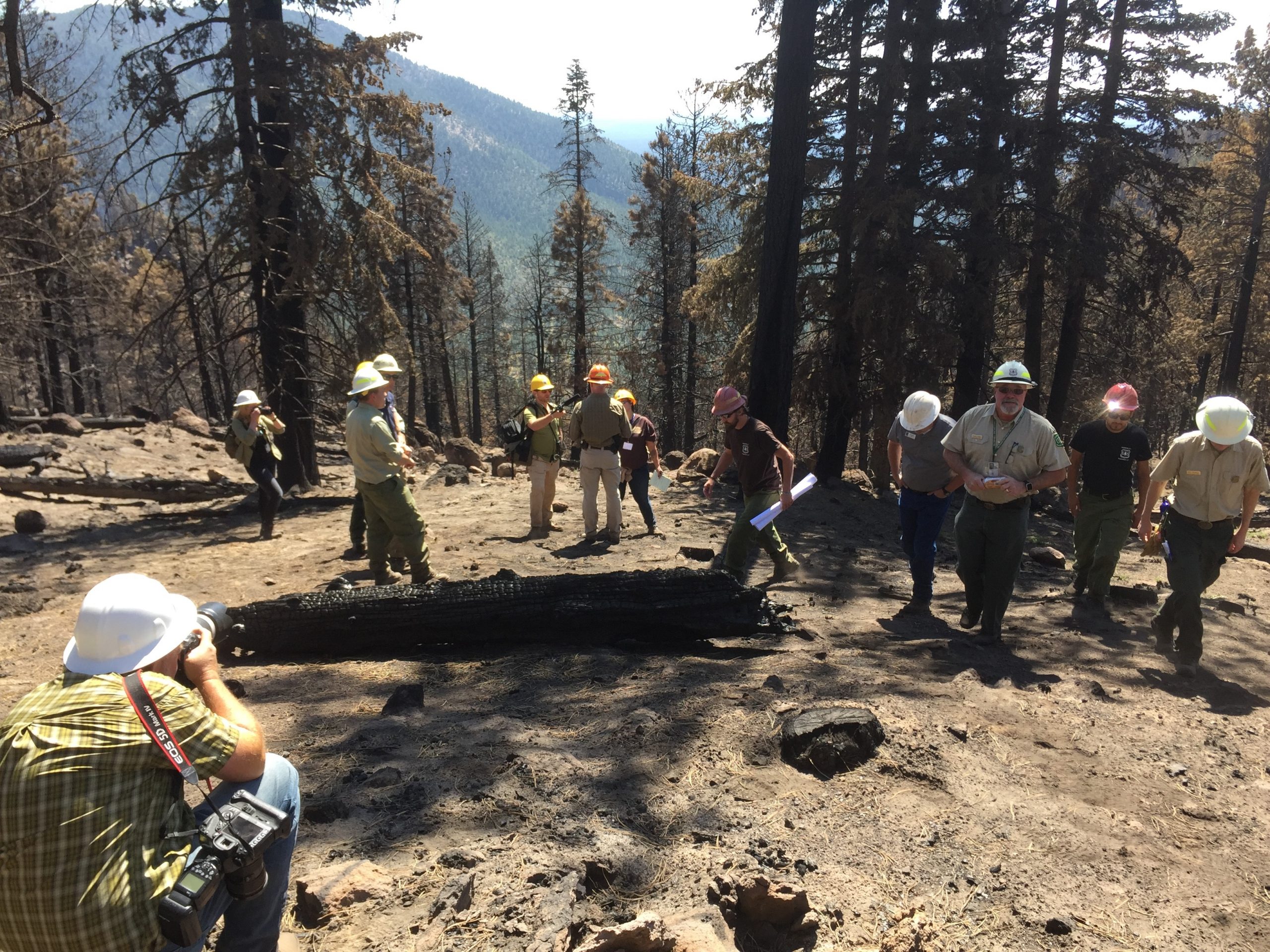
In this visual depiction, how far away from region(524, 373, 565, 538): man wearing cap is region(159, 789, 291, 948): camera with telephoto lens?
6.98 m

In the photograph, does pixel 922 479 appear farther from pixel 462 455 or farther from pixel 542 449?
pixel 462 455

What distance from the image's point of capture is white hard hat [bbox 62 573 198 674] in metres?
1.98

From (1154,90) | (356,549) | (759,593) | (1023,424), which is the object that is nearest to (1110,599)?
(1023,424)

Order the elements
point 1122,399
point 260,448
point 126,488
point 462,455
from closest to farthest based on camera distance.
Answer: point 1122,399, point 260,448, point 126,488, point 462,455

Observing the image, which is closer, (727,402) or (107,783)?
(107,783)

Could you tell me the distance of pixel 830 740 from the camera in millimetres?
3818

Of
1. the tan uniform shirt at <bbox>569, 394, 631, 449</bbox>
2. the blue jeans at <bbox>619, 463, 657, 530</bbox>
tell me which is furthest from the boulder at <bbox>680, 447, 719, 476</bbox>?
the tan uniform shirt at <bbox>569, 394, 631, 449</bbox>

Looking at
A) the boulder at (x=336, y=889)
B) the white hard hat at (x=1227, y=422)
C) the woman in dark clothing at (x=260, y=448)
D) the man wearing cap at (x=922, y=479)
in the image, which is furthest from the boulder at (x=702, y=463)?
the boulder at (x=336, y=889)

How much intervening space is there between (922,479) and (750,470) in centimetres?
156

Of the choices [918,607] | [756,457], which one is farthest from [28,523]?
[918,607]

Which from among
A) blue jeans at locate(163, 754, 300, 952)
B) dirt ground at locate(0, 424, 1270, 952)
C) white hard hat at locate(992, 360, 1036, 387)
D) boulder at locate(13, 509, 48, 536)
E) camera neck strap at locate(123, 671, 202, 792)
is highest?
white hard hat at locate(992, 360, 1036, 387)

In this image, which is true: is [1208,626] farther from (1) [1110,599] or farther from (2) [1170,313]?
(2) [1170,313]

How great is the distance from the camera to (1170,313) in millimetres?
16391

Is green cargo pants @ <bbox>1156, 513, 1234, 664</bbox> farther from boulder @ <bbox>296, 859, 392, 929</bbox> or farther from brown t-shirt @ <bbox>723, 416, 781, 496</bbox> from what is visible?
boulder @ <bbox>296, 859, 392, 929</bbox>
